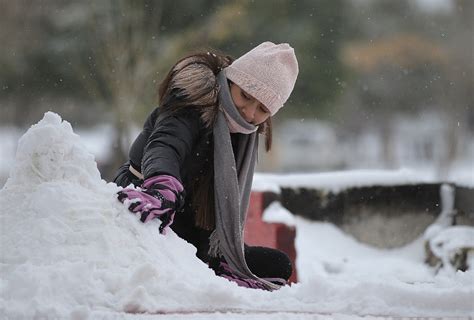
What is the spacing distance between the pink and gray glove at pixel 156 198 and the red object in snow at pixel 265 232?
2.32 meters

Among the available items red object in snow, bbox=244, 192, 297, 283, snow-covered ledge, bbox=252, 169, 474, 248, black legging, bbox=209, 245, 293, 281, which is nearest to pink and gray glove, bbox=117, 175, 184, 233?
black legging, bbox=209, 245, 293, 281

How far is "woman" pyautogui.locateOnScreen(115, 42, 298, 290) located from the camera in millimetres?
3094

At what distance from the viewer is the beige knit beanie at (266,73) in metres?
3.14

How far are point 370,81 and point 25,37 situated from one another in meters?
9.34

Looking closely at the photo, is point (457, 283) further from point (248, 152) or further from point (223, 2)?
point (223, 2)

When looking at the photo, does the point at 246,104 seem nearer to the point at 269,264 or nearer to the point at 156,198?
the point at 269,264

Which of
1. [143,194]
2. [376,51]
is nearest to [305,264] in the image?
[143,194]

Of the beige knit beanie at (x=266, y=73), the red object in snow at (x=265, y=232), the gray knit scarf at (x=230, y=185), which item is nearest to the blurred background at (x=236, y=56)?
the red object in snow at (x=265, y=232)

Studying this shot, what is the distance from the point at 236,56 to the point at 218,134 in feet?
49.8

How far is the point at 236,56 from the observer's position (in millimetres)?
18219

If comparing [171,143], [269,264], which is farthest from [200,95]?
[269,264]

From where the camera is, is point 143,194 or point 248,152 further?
point 248,152

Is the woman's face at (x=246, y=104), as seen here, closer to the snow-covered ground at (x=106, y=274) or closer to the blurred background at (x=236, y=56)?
the snow-covered ground at (x=106, y=274)

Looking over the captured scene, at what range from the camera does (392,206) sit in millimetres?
6410
